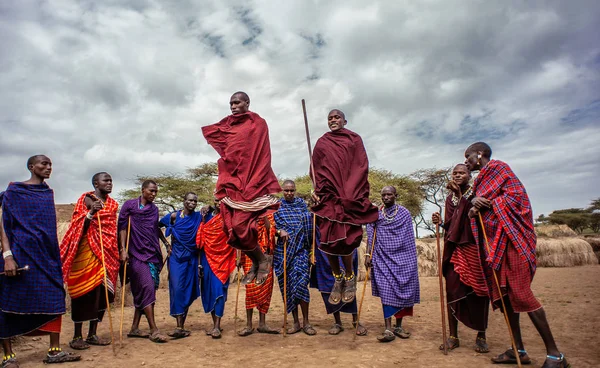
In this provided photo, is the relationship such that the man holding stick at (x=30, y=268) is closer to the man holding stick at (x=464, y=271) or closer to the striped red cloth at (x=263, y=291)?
the striped red cloth at (x=263, y=291)

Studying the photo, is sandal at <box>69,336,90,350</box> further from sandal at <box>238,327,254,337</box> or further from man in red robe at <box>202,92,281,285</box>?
man in red robe at <box>202,92,281,285</box>

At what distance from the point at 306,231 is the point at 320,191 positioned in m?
Answer: 2.00

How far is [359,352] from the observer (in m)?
5.80

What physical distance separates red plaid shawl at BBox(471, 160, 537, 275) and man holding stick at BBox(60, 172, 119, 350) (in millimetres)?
5683

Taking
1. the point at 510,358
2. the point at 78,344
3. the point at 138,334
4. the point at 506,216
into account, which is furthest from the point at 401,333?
the point at 78,344

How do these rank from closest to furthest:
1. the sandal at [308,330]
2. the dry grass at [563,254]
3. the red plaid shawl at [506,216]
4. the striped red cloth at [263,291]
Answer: the red plaid shawl at [506,216]
the sandal at [308,330]
the striped red cloth at [263,291]
the dry grass at [563,254]

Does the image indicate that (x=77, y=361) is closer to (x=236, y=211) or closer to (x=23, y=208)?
(x=23, y=208)

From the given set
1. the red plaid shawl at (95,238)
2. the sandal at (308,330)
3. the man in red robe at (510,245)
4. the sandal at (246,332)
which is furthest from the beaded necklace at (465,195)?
the red plaid shawl at (95,238)

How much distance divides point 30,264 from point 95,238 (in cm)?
107

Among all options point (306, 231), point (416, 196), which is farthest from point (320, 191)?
point (416, 196)

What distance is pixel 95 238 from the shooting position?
21.2ft

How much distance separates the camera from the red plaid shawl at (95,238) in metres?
6.28

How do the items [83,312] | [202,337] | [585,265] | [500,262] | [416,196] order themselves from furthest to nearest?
[416,196], [585,265], [202,337], [83,312], [500,262]

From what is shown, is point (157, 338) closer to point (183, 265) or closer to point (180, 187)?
point (183, 265)
